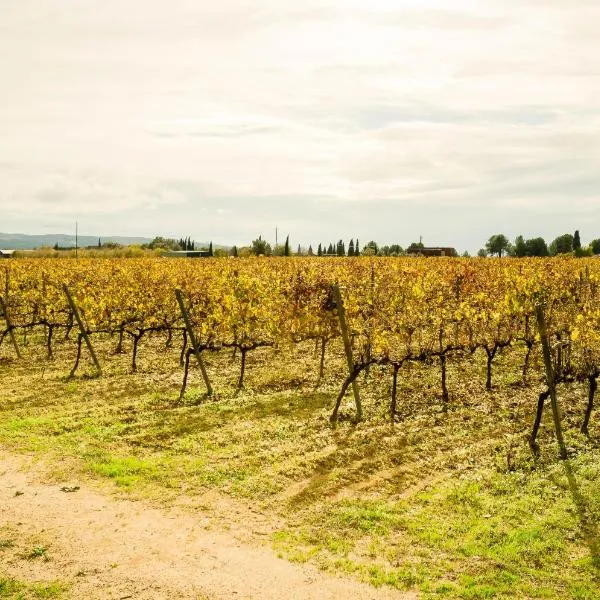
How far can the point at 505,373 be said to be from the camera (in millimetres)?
14969

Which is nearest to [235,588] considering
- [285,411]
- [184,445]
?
[184,445]

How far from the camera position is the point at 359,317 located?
16.5m

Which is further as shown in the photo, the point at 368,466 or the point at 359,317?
the point at 359,317

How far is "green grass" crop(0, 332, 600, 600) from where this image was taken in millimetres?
6422

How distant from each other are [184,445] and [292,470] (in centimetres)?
213

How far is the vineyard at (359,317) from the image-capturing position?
12.0 meters

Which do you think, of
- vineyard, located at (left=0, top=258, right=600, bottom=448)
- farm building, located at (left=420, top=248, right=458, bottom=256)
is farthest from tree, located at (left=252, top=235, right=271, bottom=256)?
vineyard, located at (left=0, top=258, right=600, bottom=448)

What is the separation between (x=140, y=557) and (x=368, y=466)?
3.65m

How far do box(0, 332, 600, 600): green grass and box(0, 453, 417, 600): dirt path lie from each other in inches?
13.9

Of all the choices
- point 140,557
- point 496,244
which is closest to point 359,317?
point 140,557

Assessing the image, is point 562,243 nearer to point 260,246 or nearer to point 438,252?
point 438,252

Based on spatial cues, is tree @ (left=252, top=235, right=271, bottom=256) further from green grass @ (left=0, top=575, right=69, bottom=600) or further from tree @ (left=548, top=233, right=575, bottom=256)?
green grass @ (left=0, top=575, right=69, bottom=600)

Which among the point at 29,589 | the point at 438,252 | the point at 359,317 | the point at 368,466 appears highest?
the point at 438,252

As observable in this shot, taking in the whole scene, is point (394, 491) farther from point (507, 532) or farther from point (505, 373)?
point (505, 373)
